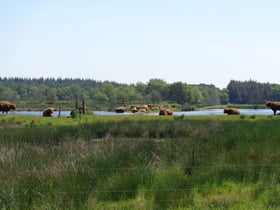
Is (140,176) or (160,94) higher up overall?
(160,94)

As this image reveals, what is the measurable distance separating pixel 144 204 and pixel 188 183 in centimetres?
167

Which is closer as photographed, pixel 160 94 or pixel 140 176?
pixel 140 176

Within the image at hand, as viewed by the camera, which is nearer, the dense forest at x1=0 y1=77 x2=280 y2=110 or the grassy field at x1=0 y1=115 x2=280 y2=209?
the grassy field at x1=0 y1=115 x2=280 y2=209

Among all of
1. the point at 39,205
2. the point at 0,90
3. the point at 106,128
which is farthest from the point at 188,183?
the point at 0,90

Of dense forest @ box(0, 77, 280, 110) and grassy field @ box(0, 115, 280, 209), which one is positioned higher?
dense forest @ box(0, 77, 280, 110)

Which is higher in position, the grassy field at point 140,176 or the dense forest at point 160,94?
the dense forest at point 160,94

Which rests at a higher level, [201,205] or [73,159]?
[73,159]

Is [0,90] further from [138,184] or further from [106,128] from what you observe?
[138,184]

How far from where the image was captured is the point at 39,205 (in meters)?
6.94

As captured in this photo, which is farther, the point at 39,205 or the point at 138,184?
the point at 138,184

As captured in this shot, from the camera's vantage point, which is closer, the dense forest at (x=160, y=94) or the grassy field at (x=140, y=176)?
the grassy field at (x=140, y=176)

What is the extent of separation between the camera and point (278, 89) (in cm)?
17538

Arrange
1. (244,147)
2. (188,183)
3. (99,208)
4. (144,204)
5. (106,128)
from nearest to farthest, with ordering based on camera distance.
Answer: (99,208) < (144,204) < (188,183) < (244,147) < (106,128)

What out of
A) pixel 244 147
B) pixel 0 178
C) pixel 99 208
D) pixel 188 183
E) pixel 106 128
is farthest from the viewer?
pixel 106 128
